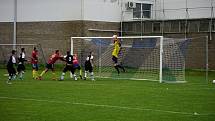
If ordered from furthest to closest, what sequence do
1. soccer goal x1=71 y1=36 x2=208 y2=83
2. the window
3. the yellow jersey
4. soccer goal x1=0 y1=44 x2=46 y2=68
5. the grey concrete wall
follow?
1. the window
2. soccer goal x1=0 y1=44 x2=46 y2=68
3. the grey concrete wall
4. the yellow jersey
5. soccer goal x1=71 y1=36 x2=208 y2=83

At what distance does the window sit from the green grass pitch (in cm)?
2543

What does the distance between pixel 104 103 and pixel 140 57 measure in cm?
2155

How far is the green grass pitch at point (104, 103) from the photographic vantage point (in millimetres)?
16406

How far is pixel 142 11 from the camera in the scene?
170 ft

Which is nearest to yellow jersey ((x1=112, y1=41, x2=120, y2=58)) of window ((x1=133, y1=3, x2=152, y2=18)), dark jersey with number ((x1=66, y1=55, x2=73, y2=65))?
dark jersey with number ((x1=66, y1=55, x2=73, y2=65))

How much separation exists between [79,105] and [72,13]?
29.9 meters

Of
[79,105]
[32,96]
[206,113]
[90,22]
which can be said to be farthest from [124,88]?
[90,22]

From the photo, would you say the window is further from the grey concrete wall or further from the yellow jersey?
the yellow jersey

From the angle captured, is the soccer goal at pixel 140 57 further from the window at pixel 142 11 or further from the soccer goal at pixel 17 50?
the window at pixel 142 11

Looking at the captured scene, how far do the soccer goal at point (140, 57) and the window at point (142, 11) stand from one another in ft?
29.7

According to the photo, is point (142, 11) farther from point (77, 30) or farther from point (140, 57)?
point (140, 57)

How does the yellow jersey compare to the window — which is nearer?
the yellow jersey

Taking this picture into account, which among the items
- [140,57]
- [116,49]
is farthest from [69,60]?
[140,57]

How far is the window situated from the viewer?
170ft
